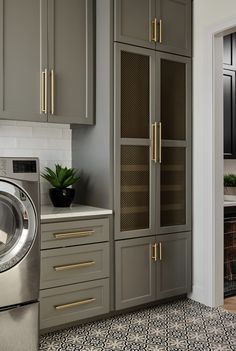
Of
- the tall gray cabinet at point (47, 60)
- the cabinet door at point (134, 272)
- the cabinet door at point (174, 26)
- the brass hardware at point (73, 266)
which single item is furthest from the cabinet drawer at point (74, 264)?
the cabinet door at point (174, 26)

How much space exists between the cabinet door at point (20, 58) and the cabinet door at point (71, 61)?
101 millimetres

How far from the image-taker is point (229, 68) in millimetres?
3785

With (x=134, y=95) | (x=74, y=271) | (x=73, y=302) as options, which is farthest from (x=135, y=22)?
(x=73, y=302)

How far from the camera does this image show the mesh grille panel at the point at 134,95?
2.98 metres

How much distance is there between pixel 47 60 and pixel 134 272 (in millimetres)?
1713

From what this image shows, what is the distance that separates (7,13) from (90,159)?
120 centimetres

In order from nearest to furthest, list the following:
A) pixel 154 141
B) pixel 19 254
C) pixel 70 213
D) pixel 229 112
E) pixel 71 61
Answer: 1. pixel 19 254
2. pixel 70 213
3. pixel 71 61
4. pixel 154 141
5. pixel 229 112

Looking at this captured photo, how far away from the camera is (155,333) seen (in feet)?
8.82

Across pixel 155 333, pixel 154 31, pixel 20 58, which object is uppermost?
pixel 154 31

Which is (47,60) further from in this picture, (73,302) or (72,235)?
(73,302)

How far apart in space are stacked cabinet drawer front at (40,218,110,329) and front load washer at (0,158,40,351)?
0.21m

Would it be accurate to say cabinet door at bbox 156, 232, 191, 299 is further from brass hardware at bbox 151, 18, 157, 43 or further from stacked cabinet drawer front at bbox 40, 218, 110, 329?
brass hardware at bbox 151, 18, 157, 43

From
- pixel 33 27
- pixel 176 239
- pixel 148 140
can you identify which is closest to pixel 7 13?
pixel 33 27

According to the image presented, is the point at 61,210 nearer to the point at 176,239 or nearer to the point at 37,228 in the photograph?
the point at 37,228
